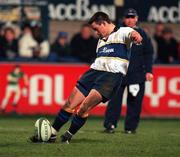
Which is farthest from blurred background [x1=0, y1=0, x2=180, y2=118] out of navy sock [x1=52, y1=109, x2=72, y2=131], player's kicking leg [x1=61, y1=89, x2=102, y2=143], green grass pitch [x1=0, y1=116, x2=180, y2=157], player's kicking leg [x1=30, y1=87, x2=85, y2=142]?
player's kicking leg [x1=61, y1=89, x2=102, y2=143]

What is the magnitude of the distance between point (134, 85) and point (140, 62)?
419 millimetres

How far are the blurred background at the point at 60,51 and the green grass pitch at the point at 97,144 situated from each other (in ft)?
11.0

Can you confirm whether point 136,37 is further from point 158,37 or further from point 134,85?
point 158,37

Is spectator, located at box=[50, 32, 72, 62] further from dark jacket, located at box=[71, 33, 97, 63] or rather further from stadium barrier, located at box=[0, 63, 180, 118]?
stadium barrier, located at box=[0, 63, 180, 118]

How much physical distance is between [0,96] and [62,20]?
5803mm

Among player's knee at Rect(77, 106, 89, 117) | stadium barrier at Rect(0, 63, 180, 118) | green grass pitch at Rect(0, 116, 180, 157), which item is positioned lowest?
stadium barrier at Rect(0, 63, 180, 118)

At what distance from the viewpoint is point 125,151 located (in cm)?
1224

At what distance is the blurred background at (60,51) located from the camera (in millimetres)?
20844

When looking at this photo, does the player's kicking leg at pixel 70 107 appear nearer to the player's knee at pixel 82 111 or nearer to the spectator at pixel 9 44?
the player's knee at pixel 82 111

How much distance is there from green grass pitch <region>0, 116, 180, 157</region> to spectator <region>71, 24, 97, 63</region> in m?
5.04

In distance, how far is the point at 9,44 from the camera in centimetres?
2255

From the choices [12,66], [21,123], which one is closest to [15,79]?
[12,66]

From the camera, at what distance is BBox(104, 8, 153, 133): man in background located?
15.7 meters

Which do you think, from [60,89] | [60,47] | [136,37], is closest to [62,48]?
[60,47]
